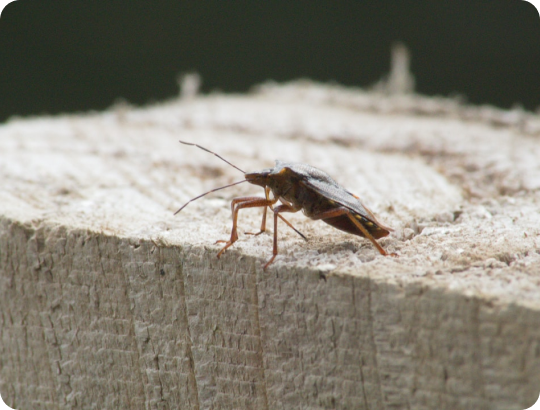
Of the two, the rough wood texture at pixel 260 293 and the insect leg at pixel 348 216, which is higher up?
the insect leg at pixel 348 216

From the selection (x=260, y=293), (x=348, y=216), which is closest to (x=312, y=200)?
(x=348, y=216)

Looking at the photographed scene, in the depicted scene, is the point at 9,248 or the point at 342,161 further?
the point at 342,161

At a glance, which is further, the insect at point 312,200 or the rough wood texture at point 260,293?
the insect at point 312,200

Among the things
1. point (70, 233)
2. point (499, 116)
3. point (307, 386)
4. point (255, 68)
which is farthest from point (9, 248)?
point (255, 68)

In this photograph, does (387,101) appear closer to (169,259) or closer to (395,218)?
(395,218)

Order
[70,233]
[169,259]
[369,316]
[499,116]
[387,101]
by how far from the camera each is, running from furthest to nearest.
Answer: [387,101] < [499,116] < [70,233] < [169,259] < [369,316]

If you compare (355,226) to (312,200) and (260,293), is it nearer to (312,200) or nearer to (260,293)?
(312,200)
